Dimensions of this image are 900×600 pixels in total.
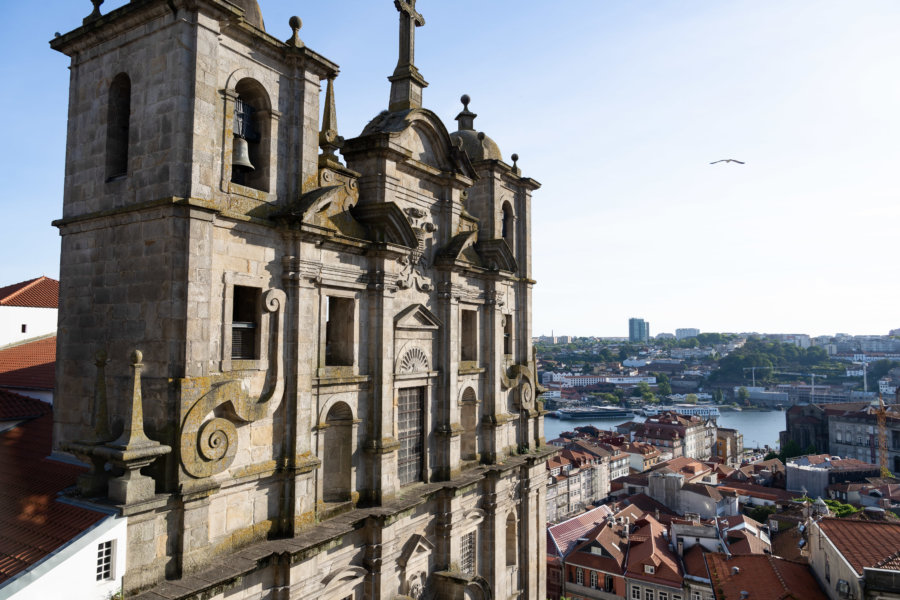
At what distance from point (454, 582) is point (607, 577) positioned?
36726 mm

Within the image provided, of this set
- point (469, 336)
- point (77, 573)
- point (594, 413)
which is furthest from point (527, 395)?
point (594, 413)

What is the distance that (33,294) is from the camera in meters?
26.2

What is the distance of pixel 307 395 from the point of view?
14898mm

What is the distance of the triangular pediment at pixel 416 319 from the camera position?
A: 62.8 feet

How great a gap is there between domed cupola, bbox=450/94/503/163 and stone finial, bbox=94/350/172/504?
17.4 meters

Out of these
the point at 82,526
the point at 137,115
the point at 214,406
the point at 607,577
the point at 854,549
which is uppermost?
the point at 137,115

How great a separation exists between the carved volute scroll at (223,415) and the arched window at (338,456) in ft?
9.98

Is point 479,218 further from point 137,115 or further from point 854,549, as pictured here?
Answer: point 854,549

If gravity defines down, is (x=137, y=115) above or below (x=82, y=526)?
above

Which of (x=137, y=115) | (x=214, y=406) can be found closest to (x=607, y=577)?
(x=214, y=406)

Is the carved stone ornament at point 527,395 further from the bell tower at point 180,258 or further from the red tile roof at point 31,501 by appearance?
the red tile roof at point 31,501

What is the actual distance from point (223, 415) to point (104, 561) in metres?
3.51

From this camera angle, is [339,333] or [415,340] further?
[415,340]

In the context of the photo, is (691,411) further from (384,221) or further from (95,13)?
(95,13)
